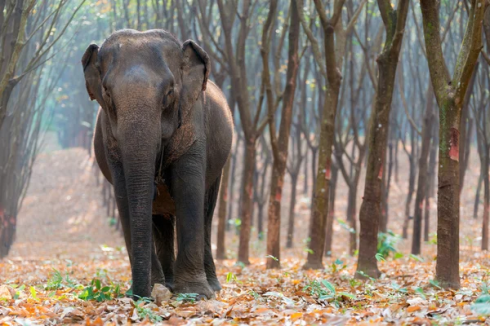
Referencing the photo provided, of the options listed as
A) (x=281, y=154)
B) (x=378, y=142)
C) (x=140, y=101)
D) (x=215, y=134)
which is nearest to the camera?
(x=140, y=101)

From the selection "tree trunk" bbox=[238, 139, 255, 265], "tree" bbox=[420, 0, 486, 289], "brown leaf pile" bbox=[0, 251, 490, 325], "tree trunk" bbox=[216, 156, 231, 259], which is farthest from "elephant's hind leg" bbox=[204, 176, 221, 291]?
"tree trunk" bbox=[216, 156, 231, 259]

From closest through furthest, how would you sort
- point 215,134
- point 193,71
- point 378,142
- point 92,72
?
1. point 92,72
2. point 193,71
3. point 215,134
4. point 378,142

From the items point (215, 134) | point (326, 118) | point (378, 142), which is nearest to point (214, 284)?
point (215, 134)

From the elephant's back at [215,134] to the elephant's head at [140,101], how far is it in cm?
94

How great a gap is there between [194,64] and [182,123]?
1.97 feet

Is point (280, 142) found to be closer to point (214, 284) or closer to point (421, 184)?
point (421, 184)

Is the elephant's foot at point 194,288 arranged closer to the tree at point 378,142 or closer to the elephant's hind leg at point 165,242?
the elephant's hind leg at point 165,242

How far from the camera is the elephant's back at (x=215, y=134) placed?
7.27 metres

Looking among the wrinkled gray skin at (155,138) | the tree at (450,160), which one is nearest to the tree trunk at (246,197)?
the wrinkled gray skin at (155,138)

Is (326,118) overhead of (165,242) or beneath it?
overhead

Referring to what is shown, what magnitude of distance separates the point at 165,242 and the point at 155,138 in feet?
7.74

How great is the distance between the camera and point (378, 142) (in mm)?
8273

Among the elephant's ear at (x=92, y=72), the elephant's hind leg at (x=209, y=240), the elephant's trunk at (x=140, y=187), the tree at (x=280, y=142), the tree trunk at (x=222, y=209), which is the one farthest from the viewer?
the tree trunk at (x=222, y=209)

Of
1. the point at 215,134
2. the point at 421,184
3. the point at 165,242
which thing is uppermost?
the point at 215,134
